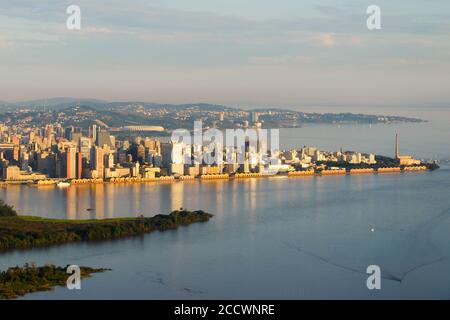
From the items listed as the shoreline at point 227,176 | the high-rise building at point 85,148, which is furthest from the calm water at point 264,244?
the high-rise building at point 85,148

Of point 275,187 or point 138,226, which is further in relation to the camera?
point 275,187

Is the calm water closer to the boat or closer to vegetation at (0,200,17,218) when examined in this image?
vegetation at (0,200,17,218)

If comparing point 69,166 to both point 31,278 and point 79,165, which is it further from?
point 31,278

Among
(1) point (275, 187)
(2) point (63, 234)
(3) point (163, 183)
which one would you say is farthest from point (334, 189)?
(2) point (63, 234)

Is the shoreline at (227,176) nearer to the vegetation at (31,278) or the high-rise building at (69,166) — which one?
the high-rise building at (69,166)

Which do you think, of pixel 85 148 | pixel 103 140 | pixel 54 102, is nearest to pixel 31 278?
pixel 85 148
